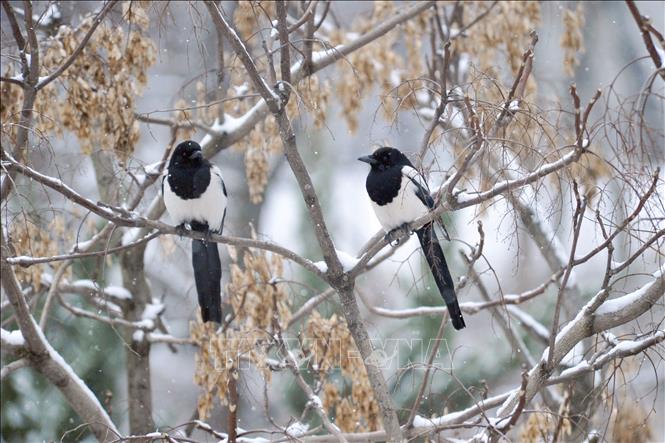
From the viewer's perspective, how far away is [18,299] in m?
3.56

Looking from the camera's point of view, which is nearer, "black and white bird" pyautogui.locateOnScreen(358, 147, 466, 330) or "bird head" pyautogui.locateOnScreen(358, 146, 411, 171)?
"black and white bird" pyautogui.locateOnScreen(358, 147, 466, 330)

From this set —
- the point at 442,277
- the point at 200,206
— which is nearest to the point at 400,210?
the point at 442,277

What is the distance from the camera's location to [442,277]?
3.25m

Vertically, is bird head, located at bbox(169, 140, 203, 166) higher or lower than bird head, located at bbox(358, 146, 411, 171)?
higher

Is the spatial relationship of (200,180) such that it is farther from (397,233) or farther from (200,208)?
(397,233)

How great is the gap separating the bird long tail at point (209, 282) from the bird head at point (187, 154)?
1.07 feet

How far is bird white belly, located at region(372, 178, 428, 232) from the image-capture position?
3.52 m

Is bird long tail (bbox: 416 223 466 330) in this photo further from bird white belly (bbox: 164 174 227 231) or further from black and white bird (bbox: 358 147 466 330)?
bird white belly (bbox: 164 174 227 231)

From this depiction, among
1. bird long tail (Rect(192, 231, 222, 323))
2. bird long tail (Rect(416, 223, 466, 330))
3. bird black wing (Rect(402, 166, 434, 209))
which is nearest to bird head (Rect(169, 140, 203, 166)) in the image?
bird long tail (Rect(192, 231, 222, 323))

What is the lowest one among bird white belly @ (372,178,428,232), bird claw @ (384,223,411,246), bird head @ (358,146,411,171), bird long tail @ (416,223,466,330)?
bird long tail @ (416,223,466,330)

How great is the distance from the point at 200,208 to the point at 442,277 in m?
1.04

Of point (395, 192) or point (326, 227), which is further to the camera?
point (395, 192)

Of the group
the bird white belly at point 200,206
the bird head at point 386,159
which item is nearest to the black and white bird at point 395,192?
the bird head at point 386,159

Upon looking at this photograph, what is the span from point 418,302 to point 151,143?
3466 mm
